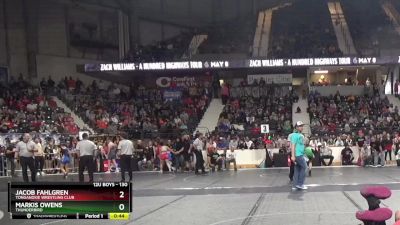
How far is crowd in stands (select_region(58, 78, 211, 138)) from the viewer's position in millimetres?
26984

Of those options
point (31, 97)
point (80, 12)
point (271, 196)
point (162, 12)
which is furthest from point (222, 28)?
point (271, 196)

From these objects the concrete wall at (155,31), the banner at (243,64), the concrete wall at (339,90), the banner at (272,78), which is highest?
the concrete wall at (155,31)

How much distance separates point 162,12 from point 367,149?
23.4m

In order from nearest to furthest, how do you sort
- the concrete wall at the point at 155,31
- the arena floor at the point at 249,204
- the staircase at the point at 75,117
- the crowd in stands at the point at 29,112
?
the arena floor at the point at 249,204, the crowd in stands at the point at 29,112, the staircase at the point at 75,117, the concrete wall at the point at 155,31

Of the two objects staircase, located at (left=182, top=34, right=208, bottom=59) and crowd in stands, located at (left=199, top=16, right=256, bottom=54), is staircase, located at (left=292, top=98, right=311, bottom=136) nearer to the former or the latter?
crowd in stands, located at (left=199, top=16, right=256, bottom=54)

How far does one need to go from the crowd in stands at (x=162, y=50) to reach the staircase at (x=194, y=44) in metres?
0.33

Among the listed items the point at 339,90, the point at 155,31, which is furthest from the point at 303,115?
the point at 155,31

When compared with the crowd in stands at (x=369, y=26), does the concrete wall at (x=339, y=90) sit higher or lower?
lower

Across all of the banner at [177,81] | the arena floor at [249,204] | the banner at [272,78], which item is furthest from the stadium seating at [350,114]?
the arena floor at [249,204]

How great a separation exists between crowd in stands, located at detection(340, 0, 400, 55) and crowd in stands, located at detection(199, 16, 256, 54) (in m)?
7.68

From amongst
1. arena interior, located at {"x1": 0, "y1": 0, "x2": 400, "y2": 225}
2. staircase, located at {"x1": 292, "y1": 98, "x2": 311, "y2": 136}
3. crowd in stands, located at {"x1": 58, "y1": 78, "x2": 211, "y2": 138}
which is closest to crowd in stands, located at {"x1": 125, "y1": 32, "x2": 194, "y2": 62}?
arena interior, located at {"x1": 0, "y1": 0, "x2": 400, "y2": 225}

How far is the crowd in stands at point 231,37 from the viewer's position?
3638 centimetres

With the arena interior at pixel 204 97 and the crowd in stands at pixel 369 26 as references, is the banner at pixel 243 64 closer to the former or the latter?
the arena interior at pixel 204 97
